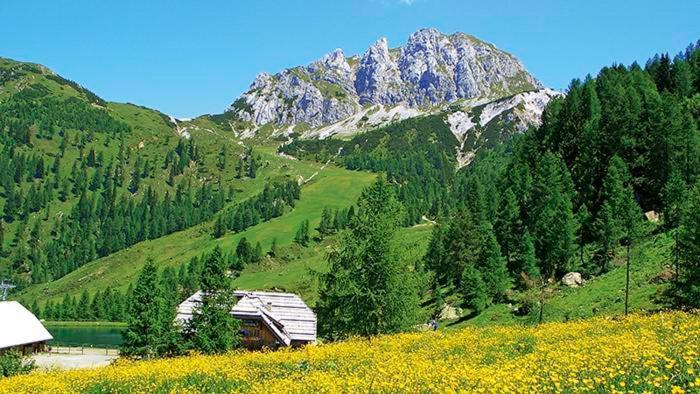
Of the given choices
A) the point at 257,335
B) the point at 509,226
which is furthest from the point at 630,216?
the point at 257,335

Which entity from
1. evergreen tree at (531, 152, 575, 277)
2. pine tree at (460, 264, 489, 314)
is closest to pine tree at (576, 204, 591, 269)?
evergreen tree at (531, 152, 575, 277)

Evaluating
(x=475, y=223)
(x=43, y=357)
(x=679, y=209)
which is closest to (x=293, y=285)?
(x=475, y=223)

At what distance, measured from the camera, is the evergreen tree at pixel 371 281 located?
33.5 m

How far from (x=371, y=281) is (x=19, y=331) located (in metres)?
56.9

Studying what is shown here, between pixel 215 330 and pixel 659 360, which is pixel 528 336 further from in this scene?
pixel 215 330

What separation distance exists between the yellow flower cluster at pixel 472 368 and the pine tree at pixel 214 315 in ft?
75.8

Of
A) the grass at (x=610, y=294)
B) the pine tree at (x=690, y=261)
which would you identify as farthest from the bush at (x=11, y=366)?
the pine tree at (x=690, y=261)

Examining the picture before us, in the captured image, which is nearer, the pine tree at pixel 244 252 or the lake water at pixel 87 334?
the lake water at pixel 87 334

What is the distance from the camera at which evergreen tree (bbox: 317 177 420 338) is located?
33531mm

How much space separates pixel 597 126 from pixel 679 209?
25202 mm

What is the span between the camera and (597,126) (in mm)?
81125

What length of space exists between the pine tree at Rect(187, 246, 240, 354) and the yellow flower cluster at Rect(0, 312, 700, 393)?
23.1 m

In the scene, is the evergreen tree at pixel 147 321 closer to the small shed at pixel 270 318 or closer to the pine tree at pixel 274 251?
the small shed at pixel 270 318

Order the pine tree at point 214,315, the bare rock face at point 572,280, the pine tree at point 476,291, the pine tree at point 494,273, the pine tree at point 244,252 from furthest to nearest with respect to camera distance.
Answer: the pine tree at point 244,252 < the pine tree at point 494,273 < the pine tree at point 476,291 < the bare rock face at point 572,280 < the pine tree at point 214,315
